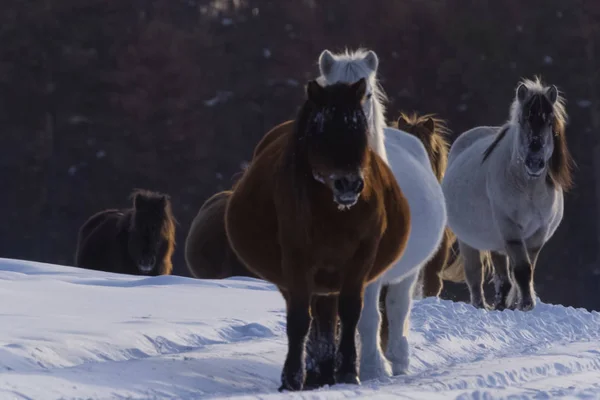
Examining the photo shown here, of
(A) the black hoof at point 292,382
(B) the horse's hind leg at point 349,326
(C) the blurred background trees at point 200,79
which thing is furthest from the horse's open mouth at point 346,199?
(C) the blurred background trees at point 200,79

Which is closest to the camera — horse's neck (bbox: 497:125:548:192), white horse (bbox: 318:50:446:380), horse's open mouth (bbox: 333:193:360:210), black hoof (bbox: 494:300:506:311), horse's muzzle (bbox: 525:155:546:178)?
horse's open mouth (bbox: 333:193:360:210)

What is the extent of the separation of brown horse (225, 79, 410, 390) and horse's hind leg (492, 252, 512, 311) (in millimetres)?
5982

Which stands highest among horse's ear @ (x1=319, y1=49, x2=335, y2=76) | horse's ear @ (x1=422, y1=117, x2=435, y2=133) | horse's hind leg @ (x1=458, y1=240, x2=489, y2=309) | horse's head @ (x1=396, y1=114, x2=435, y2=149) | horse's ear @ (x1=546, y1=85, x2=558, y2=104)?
horse's ear @ (x1=546, y1=85, x2=558, y2=104)

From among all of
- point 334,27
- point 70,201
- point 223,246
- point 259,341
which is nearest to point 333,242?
point 259,341

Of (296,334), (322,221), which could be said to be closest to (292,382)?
(296,334)

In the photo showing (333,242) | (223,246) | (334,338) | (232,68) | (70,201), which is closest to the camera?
(333,242)

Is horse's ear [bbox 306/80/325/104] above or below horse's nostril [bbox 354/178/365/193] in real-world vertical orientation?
above

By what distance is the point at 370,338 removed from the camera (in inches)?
266

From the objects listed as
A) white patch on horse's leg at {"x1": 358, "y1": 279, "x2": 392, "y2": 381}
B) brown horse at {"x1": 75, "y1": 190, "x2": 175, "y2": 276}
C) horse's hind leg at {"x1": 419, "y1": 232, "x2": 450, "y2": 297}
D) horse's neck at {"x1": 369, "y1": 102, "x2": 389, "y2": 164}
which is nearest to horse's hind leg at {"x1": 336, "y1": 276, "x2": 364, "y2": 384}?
white patch on horse's leg at {"x1": 358, "y1": 279, "x2": 392, "y2": 381}

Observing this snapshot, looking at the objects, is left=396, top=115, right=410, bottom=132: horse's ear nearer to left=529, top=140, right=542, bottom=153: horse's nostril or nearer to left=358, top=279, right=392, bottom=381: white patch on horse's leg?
left=529, top=140, right=542, bottom=153: horse's nostril

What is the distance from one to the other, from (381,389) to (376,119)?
1469 millimetres

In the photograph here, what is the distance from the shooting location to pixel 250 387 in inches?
248

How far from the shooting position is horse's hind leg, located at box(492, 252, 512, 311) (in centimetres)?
1215

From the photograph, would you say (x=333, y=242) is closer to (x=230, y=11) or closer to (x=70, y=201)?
(x=70, y=201)
